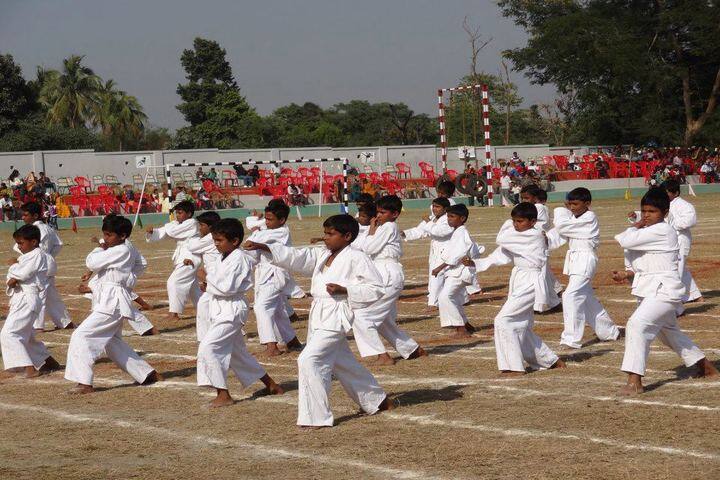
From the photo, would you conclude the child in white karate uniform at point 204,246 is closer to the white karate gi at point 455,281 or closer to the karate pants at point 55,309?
the karate pants at point 55,309

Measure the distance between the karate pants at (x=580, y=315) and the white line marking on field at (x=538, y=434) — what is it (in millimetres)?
3274

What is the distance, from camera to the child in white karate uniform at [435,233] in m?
13.5

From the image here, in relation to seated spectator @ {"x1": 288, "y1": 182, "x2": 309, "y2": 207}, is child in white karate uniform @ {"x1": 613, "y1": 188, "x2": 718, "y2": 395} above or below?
above

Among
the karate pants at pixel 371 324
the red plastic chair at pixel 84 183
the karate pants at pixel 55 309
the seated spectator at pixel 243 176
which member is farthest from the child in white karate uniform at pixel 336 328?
the red plastic chair at pixel 84 183

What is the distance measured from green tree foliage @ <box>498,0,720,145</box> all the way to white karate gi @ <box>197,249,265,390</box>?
48.5 metres

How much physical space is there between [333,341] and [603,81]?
52704 mm

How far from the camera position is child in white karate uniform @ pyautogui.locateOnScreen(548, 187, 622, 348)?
1102cm

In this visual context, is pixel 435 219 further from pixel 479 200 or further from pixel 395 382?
pixel 479 200

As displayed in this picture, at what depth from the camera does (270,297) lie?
1154 cm

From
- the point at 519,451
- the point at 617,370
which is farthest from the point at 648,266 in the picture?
the point at 519,451

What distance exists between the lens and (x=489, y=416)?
8023mm

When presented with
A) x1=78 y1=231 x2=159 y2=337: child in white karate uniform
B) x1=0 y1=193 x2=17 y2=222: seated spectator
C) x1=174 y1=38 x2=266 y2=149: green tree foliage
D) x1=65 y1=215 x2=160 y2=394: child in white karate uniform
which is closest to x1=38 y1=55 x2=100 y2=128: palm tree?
x1=174 y1=38 x2=266 y2=149: green tree foliage

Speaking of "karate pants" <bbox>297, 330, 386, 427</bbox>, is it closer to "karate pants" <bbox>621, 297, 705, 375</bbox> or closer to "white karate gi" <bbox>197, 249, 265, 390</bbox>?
"white karate gi" <bbox>197, 249, 265, 390</bbox>

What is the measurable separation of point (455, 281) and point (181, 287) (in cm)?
400
